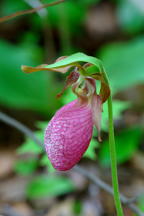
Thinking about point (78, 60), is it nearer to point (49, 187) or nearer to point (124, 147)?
point (49, 187)

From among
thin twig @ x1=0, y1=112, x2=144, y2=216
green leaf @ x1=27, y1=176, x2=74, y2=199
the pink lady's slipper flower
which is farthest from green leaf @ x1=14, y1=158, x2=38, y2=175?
the pink lady's slipper flower

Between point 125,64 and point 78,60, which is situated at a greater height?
point 125,64

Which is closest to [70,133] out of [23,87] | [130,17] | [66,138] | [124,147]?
[66,138]

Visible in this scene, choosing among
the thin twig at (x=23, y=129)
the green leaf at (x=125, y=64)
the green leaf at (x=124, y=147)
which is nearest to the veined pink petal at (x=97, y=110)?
the thin twig at (x=23, y=129)

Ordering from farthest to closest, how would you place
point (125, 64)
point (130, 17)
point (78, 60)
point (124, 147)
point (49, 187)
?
point (130, 17)
point (125, 64)
point (124, 147)
point (49, 187)
point (78, 60)

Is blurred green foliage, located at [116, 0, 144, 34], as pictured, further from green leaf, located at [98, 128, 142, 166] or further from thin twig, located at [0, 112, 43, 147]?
thin twig, located at [0, 112, 43, 147]

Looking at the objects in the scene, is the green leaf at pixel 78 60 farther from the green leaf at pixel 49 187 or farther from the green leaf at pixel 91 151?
the green leaf at pixel 49 187
